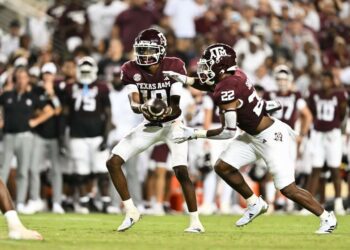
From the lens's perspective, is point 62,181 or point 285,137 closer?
point 285,137

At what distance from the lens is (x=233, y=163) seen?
1073 cm

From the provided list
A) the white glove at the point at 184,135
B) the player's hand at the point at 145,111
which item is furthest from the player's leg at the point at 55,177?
the white glove at the point at 184,135

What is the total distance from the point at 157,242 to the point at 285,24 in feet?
39.0

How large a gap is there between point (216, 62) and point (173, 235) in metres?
1.70

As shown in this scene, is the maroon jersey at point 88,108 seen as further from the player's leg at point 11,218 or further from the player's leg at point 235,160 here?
the player's leg at point 11,218

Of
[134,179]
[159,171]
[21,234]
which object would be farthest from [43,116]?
[21,234]

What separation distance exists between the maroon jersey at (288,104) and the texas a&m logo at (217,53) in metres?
4.87

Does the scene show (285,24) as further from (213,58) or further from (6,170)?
(213,58)

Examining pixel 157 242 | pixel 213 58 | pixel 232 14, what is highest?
pixel 232 14

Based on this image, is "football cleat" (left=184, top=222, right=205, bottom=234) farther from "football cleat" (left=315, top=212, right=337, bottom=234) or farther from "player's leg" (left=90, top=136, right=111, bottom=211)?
"player's leg" (left=90, top=136, right=111, bottom=211)

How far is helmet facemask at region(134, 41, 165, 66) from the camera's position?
1068 centimetres

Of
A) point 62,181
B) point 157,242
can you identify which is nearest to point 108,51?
point 62,181

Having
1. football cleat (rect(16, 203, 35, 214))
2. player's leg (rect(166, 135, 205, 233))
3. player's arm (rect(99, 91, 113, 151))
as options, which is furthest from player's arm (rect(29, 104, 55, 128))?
player's leg (rect(166, 135, 205, 233))

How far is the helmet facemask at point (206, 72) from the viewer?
1045 cm
